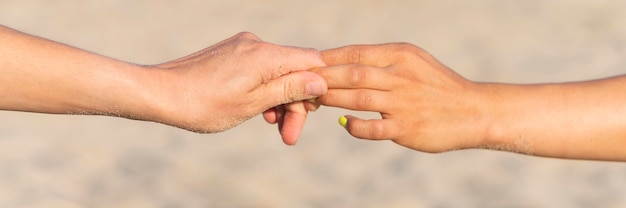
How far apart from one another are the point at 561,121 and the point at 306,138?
2.04 meters

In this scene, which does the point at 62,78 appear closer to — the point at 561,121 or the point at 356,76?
the point at 356,76

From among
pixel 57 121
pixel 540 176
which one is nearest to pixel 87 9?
pixel 57 121

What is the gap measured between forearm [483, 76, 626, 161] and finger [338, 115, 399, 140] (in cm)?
22

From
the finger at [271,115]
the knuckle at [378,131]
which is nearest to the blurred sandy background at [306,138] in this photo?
the finger at [271,115]

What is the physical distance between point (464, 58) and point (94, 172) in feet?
5.91

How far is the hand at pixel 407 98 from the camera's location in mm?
2711

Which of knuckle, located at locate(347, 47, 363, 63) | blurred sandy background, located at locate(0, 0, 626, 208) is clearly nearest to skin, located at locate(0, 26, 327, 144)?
knuckle, located at locate(347, 47, 363, 63)

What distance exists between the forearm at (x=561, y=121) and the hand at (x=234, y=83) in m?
0.43

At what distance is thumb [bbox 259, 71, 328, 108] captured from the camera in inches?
Result: 109

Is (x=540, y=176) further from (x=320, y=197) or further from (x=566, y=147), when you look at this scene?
(x=566, y=147)

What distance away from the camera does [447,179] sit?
435 centimetres

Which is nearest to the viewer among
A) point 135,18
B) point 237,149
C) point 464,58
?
point 237,149

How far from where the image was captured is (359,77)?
109 inches

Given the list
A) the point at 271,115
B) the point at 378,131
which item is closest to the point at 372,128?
the point at 378,131
